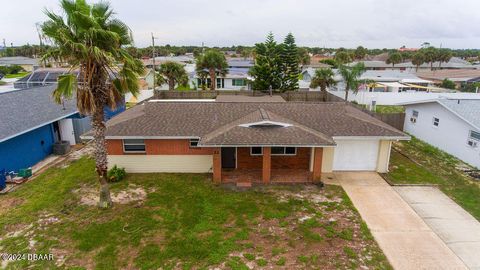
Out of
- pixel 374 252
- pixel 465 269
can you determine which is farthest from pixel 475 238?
pixel 374 252

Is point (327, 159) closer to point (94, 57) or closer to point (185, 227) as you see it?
point (185, 227)

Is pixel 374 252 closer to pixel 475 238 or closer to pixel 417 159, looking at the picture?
pixel 475 238

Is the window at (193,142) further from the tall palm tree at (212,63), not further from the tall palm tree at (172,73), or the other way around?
the tall palm tree at (212,63)

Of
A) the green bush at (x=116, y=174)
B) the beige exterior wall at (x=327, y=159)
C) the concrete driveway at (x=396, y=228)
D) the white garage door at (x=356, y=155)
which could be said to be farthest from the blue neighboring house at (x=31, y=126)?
the concrete driveway at (x=396, y=228)

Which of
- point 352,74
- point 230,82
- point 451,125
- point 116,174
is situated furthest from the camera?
point 230,82

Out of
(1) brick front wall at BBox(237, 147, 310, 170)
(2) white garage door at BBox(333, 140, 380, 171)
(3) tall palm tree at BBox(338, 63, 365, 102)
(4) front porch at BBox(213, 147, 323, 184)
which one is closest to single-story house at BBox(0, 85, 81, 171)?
(4) front porch at BBox(213, 147, 323, 184)

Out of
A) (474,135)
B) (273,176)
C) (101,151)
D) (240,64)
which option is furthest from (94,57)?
(240,64)
